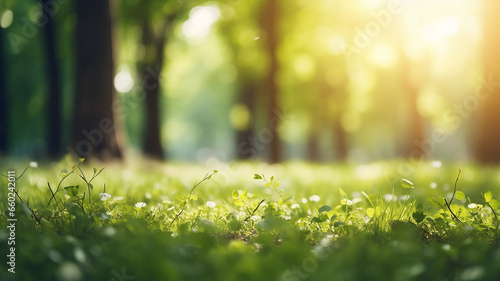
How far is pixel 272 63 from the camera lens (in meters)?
14.2

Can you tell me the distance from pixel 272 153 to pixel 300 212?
11.6 m

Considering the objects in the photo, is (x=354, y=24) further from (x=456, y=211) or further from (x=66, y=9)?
(x=456, y=211)

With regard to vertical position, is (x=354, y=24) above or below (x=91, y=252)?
above

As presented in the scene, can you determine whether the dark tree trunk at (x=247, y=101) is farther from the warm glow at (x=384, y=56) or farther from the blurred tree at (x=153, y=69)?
the warm glow at (x=384, y=56)

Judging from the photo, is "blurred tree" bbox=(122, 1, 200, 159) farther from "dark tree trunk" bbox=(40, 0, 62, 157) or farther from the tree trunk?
the tree trunk

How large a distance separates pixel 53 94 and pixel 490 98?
1268 centimetres

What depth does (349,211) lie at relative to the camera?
10.3 ft

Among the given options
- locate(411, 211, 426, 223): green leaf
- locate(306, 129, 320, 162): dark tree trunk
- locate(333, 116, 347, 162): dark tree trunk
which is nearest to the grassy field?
locate(411, 211, 426, 223): green leaf

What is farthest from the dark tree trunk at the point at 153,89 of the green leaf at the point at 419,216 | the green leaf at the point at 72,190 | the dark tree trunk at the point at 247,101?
the green leaf at the point at 419,216

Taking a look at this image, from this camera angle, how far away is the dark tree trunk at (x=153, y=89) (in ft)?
52.0

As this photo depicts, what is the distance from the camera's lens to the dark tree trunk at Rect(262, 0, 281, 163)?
1412 cm

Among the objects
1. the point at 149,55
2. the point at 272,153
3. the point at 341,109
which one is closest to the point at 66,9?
the point at 149,55

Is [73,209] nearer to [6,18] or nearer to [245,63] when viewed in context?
[6,18]

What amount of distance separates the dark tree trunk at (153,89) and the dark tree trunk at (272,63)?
394cm
